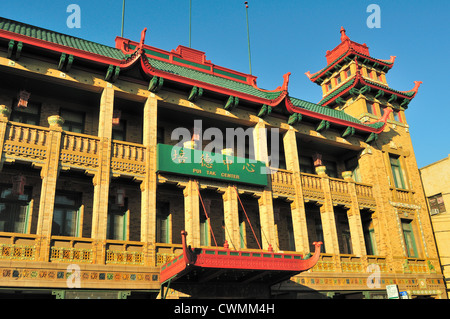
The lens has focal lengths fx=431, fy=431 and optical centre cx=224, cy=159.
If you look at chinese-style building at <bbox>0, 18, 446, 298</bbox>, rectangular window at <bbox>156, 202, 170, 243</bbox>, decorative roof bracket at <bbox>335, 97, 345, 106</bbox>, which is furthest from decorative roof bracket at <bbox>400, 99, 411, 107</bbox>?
rectangular window at <bbox>156, 202, 170, 243</bbox>

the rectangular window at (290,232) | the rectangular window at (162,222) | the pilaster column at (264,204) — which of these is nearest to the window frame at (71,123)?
the rectangular window at (162,222)

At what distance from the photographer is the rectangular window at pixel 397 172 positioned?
2972 cm

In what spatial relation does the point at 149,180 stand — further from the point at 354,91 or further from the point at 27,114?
the point at 354,91

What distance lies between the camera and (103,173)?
1897 centimetres

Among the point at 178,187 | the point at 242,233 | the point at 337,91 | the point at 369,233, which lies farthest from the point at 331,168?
the point at 178,187

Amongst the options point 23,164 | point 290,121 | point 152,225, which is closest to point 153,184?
point 152,225

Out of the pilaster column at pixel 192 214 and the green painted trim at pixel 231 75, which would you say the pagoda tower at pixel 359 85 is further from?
the pilaster column at pixel 192 214

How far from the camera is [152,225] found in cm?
1897

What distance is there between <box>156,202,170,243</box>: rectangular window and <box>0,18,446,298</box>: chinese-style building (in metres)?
0.08

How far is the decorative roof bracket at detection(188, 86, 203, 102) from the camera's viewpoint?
2247 centimetres

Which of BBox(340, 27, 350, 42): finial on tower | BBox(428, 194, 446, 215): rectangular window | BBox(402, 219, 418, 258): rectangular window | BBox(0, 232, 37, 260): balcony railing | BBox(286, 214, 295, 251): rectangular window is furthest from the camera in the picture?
BBox(340, 27, 350, 42): finial on tower

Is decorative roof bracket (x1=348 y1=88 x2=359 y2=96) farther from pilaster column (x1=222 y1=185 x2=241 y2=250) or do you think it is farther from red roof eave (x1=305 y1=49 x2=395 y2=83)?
pilaster column (x1=222 y1=185 x2=241 y2=250)

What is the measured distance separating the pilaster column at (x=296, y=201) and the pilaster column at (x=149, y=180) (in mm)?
8349
